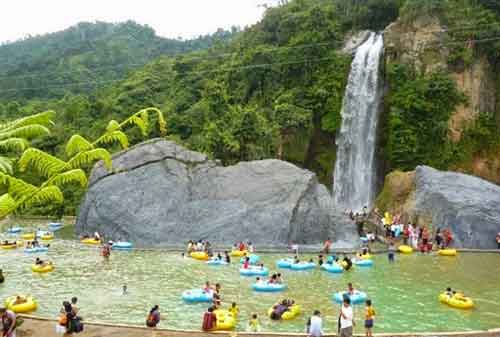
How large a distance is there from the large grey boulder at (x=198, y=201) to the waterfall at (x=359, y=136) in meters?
8.59

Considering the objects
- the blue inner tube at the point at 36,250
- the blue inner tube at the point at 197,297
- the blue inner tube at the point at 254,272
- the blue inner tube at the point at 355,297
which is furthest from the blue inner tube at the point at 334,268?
the blue inner tube at the point at 36,250

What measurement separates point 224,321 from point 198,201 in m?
19.2

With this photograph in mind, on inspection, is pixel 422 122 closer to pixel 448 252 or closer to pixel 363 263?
pixel 448 252

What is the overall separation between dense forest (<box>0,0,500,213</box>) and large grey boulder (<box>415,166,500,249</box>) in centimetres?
930

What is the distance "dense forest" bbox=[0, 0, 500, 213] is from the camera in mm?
44094

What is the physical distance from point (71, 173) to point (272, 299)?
11.3 m

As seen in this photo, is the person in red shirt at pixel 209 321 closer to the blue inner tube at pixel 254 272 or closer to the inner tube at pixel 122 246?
the blue inner tube at pixel 254 272

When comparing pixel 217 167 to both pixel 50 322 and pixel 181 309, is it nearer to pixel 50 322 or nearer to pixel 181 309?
pixel 181 309

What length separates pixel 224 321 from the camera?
17.1 m

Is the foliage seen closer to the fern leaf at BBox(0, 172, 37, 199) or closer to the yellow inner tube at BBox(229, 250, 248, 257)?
the yellow inner tube at BBox(229, 250, 248, 257)

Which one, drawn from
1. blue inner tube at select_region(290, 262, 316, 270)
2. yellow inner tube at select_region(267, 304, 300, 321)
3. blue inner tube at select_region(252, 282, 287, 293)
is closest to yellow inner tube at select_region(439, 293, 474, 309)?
yellow inner tube at select_region(267, 304, 300, 321)

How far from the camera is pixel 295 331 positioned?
17109 millimetres

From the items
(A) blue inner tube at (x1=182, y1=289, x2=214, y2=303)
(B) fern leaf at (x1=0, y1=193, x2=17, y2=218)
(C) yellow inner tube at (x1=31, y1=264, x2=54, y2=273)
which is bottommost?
(A) blue inner tube at (x1=182, y1=289, x2=214, y2=303)

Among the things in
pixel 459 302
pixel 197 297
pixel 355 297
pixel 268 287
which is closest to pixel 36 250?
pixel 197 297
